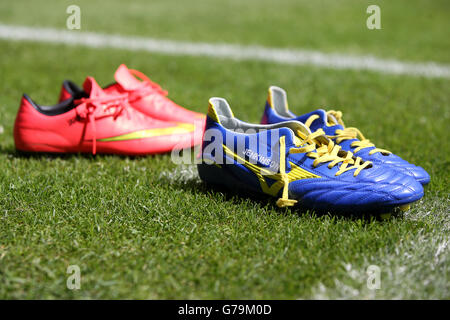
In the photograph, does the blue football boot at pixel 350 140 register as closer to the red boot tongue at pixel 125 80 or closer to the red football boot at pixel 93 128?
the red football boot at pixel 93 128

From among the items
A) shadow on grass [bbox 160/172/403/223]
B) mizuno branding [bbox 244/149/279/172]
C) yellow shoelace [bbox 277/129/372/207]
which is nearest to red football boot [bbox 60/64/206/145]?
shadow on grass [bbox 160/172/403/223]

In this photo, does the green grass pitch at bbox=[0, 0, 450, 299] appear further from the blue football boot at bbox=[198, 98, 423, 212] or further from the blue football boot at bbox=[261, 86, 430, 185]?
the blue football boot at bbox=[261, 86, 430, 185]

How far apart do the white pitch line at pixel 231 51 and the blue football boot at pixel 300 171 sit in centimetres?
448

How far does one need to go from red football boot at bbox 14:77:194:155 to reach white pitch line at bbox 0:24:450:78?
3.87 m

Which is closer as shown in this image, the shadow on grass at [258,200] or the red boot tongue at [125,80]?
the shadow on grass at [258,200]

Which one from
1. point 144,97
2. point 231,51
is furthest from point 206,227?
point 231,51

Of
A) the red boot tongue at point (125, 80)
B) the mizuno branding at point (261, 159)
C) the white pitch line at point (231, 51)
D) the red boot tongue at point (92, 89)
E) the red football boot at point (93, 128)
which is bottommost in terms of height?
the mizuno branding at point (261, 159)

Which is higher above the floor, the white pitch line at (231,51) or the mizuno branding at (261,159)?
the white pitch line at (231,51)

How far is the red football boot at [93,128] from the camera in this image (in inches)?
128

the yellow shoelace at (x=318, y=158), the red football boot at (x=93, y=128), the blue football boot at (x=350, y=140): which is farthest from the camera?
the red football boot at (x=93, y=128)

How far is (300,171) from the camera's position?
2.49m

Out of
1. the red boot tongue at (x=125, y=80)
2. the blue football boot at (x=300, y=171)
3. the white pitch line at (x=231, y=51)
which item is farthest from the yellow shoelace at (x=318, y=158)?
the white pitch line at (x=231, y=51)
